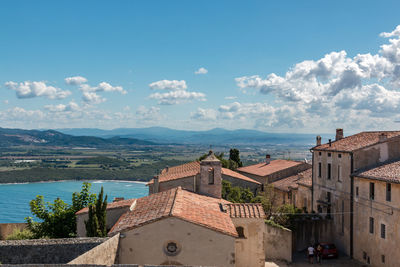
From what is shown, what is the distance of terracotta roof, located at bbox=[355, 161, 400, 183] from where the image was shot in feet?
81.3

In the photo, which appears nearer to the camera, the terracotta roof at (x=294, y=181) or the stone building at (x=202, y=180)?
the stone building at (x=202, y=180)

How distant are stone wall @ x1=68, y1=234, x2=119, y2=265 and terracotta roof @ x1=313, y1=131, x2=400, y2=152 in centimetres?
1949

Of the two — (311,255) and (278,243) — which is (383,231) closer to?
(311,255)

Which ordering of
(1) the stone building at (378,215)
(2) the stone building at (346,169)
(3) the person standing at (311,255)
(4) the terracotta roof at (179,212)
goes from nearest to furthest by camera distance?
(4) the terracotta roof at (179,212)
(1) the stone building at (378,215)
(3) the person standing at (311,255)
(2) the stone building at (346,169)

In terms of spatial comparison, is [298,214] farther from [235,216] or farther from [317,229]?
[235,216]

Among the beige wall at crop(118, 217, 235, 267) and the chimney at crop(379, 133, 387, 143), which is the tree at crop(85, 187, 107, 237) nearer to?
the beige wall at crop(118, 217, 235, 267)

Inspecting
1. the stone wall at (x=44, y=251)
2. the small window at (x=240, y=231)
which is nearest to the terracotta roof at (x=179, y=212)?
the small window at (x=240, y=231)

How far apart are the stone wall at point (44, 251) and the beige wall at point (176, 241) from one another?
1.66 m

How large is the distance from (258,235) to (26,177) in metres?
184

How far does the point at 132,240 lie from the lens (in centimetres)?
1909

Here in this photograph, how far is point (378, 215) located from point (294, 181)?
2329 centimetres

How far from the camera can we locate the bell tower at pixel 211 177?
2919 cm

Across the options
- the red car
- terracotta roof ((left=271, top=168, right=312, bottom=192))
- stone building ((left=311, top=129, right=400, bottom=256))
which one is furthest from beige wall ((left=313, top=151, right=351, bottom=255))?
terracotta roof ((left=271, top=168, right=312, bottom=192))

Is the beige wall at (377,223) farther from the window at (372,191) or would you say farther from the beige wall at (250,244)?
the beige wall at (250,244)
